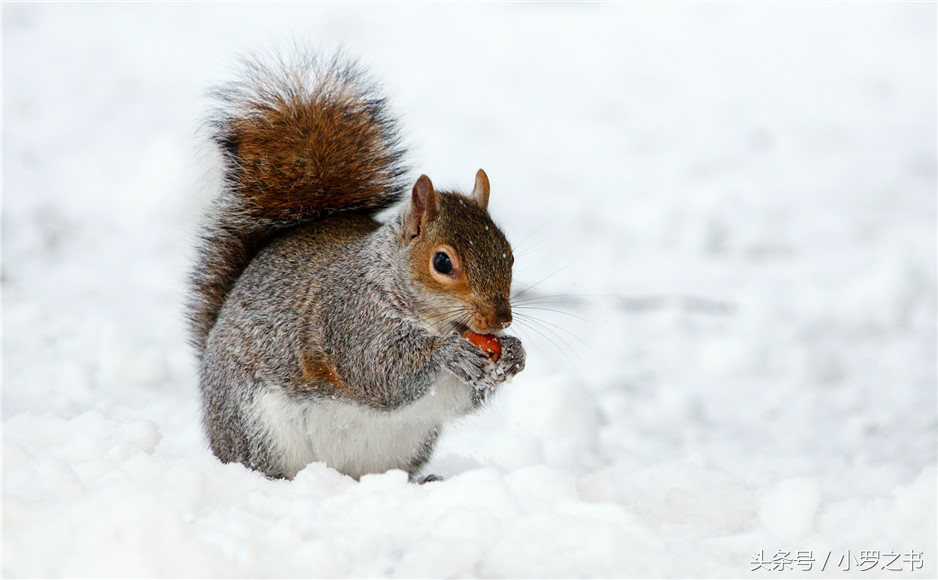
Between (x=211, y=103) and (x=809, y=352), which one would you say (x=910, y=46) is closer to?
(x=809, y=352)

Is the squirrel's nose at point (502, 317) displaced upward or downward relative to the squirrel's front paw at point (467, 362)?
upward

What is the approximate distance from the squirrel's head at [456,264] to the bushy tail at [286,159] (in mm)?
308

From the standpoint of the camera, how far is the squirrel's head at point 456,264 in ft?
6.39

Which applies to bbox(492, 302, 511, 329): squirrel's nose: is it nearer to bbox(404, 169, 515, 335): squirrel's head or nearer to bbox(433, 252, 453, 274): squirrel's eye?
bbox(404, 169, 515, 335): squirrel's head

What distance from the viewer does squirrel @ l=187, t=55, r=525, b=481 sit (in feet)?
6.63

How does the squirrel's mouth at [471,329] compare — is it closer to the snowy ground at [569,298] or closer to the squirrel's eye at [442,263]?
the squirrel's eye at [442,263]

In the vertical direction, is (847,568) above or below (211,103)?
below

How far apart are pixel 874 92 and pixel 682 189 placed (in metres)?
1.37

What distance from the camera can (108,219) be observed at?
3932 millimetres

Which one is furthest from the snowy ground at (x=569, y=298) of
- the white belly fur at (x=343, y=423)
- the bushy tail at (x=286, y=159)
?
the white belly fur at (x=343, y=423)

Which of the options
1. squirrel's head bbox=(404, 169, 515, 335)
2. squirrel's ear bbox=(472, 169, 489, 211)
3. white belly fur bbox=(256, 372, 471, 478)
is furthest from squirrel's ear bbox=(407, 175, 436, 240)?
white belly fur bbox=(256, 372, 471, 478)

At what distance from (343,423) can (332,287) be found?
0.89ft

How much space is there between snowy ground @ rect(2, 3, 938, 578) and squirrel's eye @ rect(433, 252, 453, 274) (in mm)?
351

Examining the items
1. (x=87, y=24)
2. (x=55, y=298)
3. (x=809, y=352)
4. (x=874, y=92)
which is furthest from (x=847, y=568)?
(x=87, y=24)
